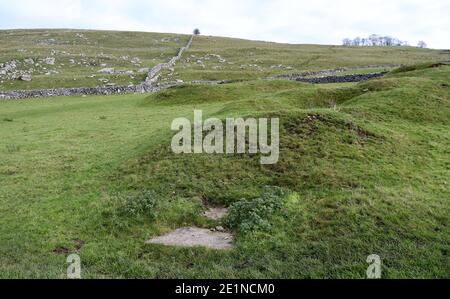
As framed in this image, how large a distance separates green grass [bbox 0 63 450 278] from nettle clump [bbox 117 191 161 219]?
0.20 metres

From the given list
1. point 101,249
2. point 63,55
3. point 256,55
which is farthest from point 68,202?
point 256,55

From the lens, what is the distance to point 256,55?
104125 mm

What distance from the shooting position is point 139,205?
13375 millimetres

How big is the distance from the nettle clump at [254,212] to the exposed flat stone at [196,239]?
21.5 inches

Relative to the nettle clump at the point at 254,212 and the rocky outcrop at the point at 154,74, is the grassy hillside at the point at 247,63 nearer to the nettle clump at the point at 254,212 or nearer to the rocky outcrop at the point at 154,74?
the rocky outcrop at the point at 154,74

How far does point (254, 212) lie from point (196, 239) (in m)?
2.09

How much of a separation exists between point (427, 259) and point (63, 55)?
89.7m

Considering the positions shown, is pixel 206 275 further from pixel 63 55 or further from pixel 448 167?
pixel 63 55

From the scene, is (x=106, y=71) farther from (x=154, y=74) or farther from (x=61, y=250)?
(x=61, y=250)

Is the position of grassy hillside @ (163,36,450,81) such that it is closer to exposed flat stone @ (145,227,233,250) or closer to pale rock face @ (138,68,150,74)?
pale rock face @ (138,68,150,74)

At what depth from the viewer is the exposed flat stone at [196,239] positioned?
1145 centimetres

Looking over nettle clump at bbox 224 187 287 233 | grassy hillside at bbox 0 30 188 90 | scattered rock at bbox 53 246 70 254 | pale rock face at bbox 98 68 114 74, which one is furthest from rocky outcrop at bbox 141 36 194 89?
scattered rock at bbox 53 246 70 254

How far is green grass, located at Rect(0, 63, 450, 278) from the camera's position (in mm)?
10320

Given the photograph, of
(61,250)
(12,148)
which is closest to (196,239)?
(61,250)
